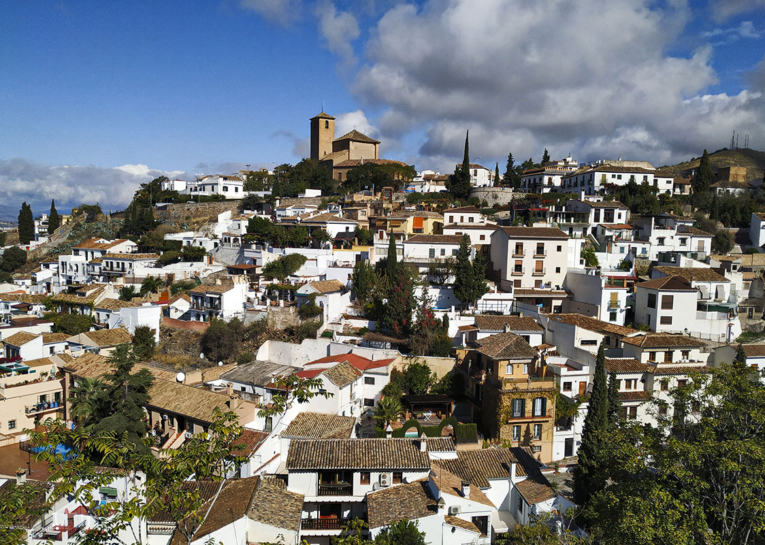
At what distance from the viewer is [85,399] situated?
75.6 feet

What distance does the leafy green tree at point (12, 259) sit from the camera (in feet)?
196

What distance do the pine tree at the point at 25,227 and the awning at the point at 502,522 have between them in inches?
2960

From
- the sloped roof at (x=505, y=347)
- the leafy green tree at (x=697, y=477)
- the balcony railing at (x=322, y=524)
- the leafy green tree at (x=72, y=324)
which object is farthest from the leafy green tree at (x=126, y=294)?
the leafy green tree at (x=697, y=477)

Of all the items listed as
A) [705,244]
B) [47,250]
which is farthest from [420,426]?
[47,250]

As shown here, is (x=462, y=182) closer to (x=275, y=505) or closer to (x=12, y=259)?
(x=275, y=505)

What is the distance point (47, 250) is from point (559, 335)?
64.8m

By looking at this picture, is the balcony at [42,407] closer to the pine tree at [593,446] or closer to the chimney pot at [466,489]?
the chimney pot at [466,489]

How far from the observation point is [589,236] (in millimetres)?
41688

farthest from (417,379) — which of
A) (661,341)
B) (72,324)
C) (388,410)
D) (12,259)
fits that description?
(12,259)

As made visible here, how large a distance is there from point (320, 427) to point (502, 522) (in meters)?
7.89

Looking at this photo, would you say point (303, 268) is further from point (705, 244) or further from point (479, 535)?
point (705, 244)

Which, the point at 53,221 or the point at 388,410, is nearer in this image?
the point at 388,410

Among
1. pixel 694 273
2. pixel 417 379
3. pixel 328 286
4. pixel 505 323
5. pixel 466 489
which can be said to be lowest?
pixel 466 489

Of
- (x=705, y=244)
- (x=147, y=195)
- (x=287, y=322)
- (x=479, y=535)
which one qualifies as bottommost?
(x=479, y=535)
